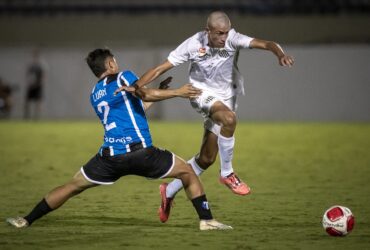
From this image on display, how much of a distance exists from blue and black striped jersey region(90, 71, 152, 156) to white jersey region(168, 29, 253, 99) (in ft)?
2.92

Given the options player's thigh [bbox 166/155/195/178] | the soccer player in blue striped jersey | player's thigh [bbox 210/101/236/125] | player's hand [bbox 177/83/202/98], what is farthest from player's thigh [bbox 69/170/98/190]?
player's thigh [bbox 210/101/236/125]

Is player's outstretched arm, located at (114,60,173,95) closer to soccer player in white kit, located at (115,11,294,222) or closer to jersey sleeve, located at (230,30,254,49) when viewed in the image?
soccer player in white kit, located at (115,11,294,222)

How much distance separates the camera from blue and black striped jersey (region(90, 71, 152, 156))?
7809mm

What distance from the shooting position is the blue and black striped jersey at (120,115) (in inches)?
307

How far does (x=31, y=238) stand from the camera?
7570 millimetres

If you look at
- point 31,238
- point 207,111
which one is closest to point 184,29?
point 207,111

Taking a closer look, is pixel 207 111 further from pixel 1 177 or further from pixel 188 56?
pixel 1 177

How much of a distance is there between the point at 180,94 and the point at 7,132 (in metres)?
15.2

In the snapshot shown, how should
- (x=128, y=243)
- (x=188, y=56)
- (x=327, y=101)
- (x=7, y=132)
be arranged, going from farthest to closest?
(x=327, y=101) → (x=7, y=132) → (x=188, y=56) → (x=128, y=243)

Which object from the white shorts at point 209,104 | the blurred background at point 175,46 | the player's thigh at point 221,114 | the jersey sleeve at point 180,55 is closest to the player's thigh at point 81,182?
the jersey sleeve at point 180,55

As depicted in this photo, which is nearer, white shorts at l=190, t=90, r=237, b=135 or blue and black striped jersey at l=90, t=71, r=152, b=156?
blue and black striped jersey at l=90, t=71, r=152, b=156

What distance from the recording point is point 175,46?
28.4 meters

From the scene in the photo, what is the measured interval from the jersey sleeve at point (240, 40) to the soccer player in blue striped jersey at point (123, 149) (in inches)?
49.3

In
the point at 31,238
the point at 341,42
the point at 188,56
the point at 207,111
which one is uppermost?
the point at 341,42
